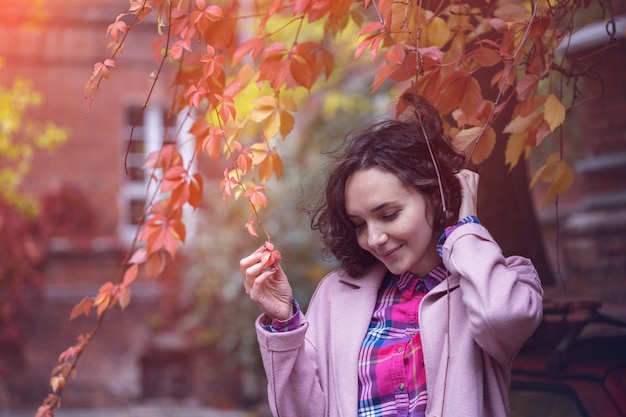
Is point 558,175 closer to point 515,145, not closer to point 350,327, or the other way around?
point 515,145

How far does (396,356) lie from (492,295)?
34 centimetres

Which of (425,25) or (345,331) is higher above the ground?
(425,25)

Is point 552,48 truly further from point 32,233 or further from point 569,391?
point 32,233

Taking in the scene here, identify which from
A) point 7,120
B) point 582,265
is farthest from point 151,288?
point 582,265

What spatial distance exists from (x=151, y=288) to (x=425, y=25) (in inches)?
363

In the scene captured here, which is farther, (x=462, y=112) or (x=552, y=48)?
(x=552, y=48)

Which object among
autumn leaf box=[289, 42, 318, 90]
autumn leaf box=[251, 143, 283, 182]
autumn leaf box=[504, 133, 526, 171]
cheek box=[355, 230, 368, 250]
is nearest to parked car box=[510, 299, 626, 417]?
autumn leaf box=[504, 133, 526, 171]

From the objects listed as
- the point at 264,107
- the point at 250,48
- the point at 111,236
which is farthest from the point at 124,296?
the point at 111,236

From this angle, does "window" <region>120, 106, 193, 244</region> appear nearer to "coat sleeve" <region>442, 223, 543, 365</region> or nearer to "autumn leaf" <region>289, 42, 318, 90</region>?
"autumn leaf" <region>289, 42, 318, 90</region>

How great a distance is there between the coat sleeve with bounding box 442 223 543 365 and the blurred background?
6312 millimetres

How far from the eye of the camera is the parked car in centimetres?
270

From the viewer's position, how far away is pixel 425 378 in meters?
2.14

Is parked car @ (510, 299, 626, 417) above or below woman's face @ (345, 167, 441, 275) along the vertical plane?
below

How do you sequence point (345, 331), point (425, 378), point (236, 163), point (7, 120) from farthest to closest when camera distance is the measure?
point (7, 120) → point (236, 163) → point (345, 331) → point (425, 378)
